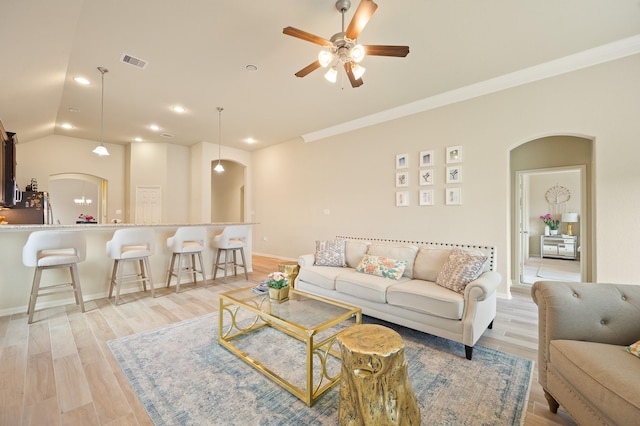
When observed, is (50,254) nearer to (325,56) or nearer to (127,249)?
(127,249)

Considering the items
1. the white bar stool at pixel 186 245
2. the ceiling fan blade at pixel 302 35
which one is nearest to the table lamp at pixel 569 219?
the ceiling fan blade at pixel 302 35

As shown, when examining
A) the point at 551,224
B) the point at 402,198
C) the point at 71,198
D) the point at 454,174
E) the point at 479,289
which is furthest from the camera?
the point at 71,198

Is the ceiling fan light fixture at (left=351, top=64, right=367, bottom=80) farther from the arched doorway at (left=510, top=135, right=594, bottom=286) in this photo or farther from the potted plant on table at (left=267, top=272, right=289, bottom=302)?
the arched doorway at (left=510, top=135, right=594, bottom=286)

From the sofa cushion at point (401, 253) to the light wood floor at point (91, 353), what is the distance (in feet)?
3.20

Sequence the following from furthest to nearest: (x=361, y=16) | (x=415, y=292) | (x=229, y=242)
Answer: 1. (x=229, y=242)
2. (x=415, y=292)
3. (x=361, y=16)

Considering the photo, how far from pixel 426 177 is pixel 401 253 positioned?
179cm

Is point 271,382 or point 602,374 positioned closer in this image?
point 602,374

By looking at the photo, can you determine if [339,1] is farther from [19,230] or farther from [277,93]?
[19,230]

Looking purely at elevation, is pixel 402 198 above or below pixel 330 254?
above

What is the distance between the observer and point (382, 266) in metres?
3.08

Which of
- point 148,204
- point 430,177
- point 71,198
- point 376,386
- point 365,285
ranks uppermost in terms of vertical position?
point 430,177

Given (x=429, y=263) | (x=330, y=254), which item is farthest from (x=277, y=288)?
(x=429, y=263)

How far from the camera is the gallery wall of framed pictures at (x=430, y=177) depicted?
13.4ft

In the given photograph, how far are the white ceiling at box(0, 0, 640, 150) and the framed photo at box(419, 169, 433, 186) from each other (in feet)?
3.89
